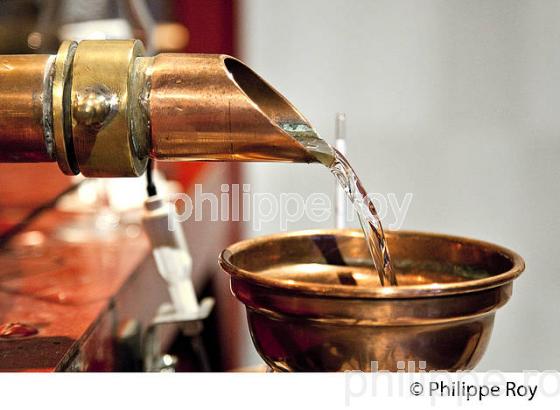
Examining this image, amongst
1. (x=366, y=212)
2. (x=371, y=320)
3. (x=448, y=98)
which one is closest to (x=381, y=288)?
(x=371, y=320)

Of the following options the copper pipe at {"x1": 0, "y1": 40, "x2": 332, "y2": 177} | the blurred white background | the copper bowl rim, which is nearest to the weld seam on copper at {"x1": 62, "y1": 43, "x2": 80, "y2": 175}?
the copper pipe at {"x1": 0, "y1": 40, "x2": 332, "y2": 177}

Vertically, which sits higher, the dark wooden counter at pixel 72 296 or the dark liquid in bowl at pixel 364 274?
the dark liquid in bowl at pixel 364 274

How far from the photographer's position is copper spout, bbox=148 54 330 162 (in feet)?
2.56

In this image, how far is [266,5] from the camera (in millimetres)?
4512

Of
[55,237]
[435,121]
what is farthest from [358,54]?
[55,237]

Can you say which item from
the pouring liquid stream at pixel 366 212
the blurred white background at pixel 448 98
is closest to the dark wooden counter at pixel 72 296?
the pouring liquid stream at pixel 366 212

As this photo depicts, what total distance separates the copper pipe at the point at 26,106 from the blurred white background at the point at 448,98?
3666 millimetres

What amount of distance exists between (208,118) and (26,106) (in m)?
0.16

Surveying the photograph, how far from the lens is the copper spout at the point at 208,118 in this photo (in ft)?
2.56

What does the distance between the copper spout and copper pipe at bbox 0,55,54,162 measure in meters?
0.10

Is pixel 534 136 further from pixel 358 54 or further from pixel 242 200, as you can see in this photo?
pixel 242 200

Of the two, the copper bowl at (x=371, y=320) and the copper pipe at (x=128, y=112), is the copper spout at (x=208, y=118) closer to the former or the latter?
the copper pipe at (x=128, y=112)
